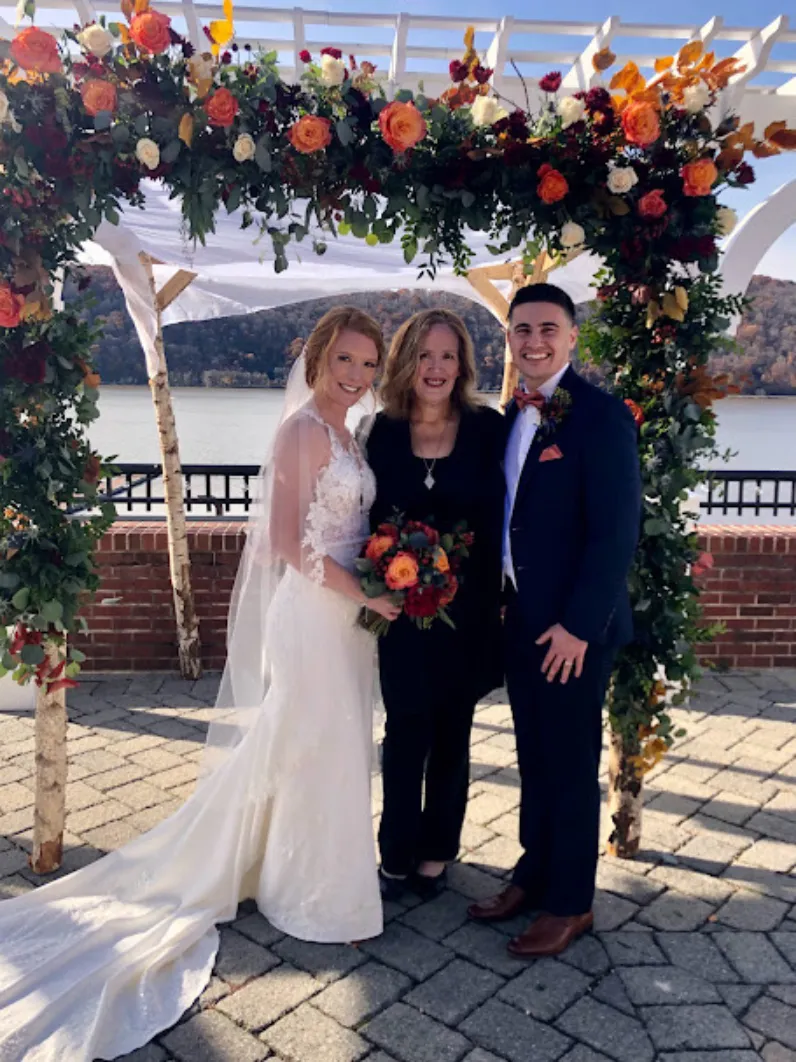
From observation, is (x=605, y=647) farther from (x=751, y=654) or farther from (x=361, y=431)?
(x=751, y=654)

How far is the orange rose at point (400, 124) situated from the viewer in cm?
279

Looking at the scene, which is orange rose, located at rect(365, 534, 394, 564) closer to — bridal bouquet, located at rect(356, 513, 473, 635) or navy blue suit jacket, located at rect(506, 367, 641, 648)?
bridal bouquet, located at rect(356, 513, 473, 635)

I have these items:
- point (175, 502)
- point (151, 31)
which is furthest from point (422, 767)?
point (175, 502)

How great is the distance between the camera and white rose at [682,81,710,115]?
9.34ft

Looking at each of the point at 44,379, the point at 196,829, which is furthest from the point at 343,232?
the point at 196,829

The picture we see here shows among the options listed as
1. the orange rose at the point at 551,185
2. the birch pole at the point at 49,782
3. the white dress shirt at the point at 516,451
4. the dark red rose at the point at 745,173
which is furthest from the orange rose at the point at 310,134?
the birch pole at the point at 49,782

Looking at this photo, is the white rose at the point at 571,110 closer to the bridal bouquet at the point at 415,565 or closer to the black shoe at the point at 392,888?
the bridal bouquet at the point at 415,565

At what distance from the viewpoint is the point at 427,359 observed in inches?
113

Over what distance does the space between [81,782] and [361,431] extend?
2246mm

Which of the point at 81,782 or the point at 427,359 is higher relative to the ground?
the point at 427,359

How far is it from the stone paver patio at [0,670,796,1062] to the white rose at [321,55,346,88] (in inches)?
110

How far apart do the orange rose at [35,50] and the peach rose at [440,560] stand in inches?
74.6

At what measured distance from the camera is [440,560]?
2.67 m

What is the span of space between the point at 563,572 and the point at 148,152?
1.85 metres
